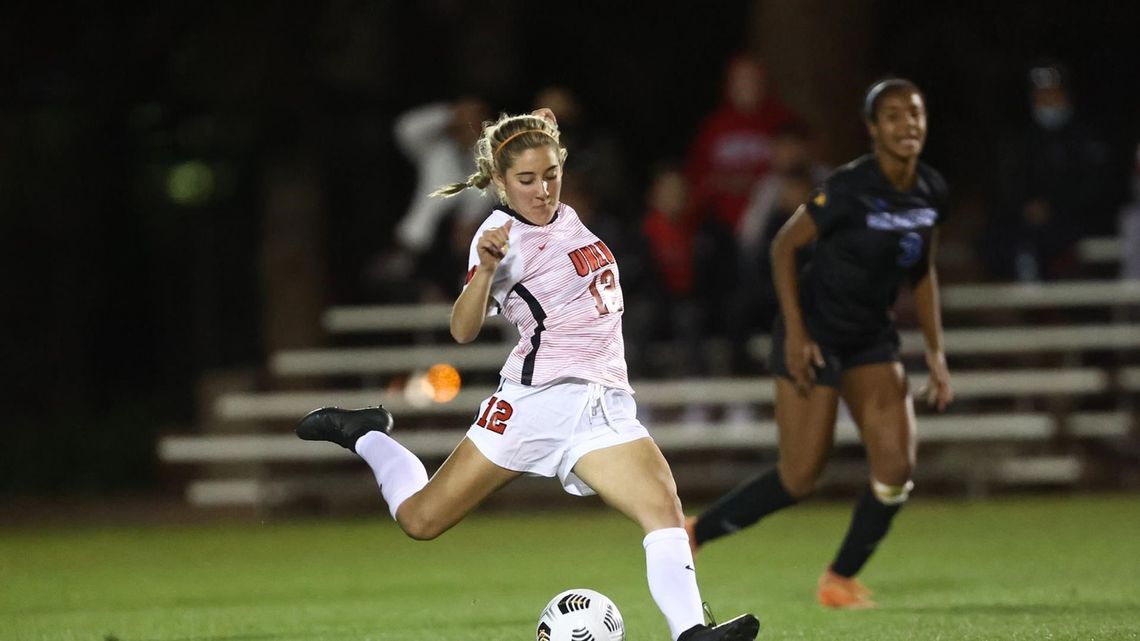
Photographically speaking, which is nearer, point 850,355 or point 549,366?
point 549,366

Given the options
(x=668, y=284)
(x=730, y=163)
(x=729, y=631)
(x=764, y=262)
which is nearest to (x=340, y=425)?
(x=729, y=631)

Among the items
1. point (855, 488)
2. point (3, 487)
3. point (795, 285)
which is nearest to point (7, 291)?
point (3, 487)

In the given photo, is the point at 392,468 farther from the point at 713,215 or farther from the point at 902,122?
the point at 713,215

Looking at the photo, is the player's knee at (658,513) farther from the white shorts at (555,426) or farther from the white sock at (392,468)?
the white sock at (392,468)

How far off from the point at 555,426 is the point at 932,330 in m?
2.70

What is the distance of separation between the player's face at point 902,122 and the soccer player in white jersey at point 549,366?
2.00 metres

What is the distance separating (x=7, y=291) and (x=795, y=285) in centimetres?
1240

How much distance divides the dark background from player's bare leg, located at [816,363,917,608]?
23.5 ft

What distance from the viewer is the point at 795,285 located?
844 centimetres

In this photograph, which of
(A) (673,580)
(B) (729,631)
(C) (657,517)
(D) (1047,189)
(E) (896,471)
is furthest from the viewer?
(D) (1047,189)

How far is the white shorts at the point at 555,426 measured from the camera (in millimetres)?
6594

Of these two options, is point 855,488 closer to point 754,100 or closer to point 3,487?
point 754,100

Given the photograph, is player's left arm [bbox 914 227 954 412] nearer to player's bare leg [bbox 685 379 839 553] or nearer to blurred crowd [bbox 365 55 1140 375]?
player's bare leg [bbox 685 379 839 553]

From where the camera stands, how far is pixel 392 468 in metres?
7.37
